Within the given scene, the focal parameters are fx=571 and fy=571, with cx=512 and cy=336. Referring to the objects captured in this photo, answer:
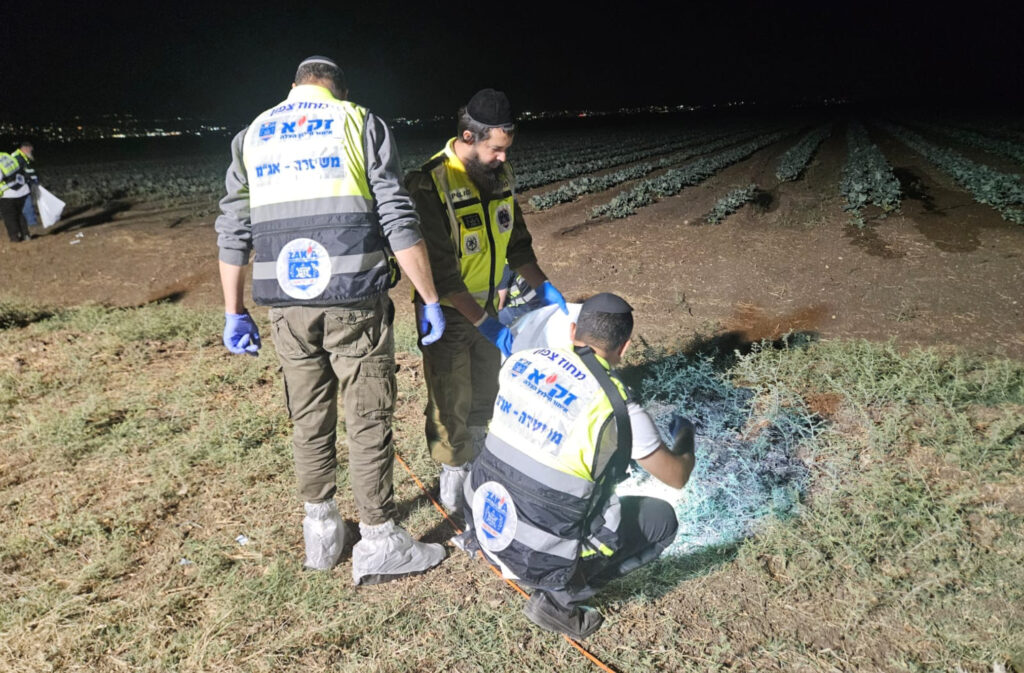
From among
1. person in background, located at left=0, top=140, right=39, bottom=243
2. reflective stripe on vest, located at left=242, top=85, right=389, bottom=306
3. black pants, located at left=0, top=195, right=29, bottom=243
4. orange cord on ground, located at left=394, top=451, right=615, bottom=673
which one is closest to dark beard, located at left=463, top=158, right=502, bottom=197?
reflective stripe on vest, located at left=242, top=85, right=389, bottom=306

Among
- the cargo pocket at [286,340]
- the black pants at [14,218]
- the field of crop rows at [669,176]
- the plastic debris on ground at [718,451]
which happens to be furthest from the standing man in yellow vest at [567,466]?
the black pants at [14,218]

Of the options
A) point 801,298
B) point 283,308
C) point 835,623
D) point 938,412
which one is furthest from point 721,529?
point 801,298

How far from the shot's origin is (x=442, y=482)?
11.2 ft

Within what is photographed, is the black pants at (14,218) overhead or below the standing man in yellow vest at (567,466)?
below

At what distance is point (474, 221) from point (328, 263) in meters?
0.86

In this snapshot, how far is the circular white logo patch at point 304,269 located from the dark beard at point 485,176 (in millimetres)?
898

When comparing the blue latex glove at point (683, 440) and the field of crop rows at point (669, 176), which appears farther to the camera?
the field of crop rows at point (669, 176)

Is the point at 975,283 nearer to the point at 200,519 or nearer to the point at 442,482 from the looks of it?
the point at 442,482

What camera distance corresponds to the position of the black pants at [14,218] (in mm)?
9930

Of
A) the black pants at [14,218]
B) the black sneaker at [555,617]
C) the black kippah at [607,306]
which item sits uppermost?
the black kippah at [607,306]

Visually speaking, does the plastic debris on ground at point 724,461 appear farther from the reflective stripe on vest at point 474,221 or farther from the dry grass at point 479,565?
the reflective stripe on vest at point 474,221

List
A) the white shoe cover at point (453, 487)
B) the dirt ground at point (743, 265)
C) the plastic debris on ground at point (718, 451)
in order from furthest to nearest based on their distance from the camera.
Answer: the dirt ground at point (743, 265) → the white shoe cover at point (453, 487) → the plastic debris on ground at point (718, 451)

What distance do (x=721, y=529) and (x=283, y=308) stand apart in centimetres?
253

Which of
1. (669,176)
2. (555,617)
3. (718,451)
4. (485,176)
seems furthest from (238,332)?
(669,176)
